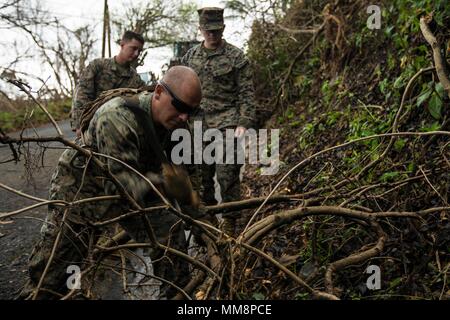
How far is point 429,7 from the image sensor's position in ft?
14.8

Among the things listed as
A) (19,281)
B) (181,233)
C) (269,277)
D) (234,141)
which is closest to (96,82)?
(234,141)

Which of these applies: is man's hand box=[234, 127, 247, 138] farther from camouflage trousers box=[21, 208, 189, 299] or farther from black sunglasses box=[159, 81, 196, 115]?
black sunglasses box=[159, 81, 196, 115]

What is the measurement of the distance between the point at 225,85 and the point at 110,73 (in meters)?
1.40

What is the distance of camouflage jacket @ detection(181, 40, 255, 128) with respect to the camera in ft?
16.5

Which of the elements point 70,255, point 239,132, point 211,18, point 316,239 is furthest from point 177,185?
point 211,18

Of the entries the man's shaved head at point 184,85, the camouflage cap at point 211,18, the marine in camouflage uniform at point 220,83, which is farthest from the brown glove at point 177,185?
the camouflage cap at point 211,18

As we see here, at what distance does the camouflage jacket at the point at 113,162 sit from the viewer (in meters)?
2.52

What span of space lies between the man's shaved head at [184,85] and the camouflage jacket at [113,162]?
0.76 feet

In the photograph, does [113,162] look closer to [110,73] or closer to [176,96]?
[176,96]

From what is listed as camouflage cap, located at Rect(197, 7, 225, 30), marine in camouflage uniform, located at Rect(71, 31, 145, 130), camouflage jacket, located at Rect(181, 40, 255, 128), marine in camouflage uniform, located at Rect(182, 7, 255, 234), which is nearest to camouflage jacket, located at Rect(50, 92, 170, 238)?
marine in camouflage uniform, located at Rect(182, 7, 255, 234)

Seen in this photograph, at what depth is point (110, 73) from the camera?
545 centimetres

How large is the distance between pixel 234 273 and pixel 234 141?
2.68 metres

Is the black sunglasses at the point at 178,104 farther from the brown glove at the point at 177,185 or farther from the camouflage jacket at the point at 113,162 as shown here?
the brown glove at the point at 177,185
